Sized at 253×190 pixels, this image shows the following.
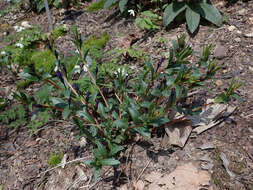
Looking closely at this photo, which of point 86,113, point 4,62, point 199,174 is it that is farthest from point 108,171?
point 4,62

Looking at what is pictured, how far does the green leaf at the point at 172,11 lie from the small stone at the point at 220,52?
797 millimetres

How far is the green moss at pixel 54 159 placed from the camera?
211 cm

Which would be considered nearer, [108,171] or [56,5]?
[108,171]

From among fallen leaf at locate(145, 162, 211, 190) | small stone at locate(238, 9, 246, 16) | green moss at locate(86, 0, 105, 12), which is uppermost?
green moss at locate(86, 0, 105, 12)

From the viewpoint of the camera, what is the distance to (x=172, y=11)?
313 centimetres

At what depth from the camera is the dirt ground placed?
1771 millimetres

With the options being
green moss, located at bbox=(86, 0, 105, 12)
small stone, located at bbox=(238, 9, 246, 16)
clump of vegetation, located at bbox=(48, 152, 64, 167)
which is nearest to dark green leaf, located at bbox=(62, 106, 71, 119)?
clump of vegetation, located at bbox=(48, 152, 64, 167)

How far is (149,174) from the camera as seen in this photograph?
6.02 feet

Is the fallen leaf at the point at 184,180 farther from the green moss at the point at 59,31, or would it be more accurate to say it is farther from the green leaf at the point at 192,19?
the green moss at the point at 59,31

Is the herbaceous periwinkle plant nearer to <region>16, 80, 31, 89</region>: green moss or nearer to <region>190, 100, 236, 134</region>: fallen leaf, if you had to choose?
<region>190, 100, 236, 134</region>: fallen leaf

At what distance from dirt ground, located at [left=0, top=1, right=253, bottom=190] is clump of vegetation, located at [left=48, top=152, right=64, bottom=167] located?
5 centimetres

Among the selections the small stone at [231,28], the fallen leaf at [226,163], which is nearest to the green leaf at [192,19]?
the small stone at [231,28]

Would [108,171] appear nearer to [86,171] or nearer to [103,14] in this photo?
[86,171]

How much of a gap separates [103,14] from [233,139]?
3328mm
